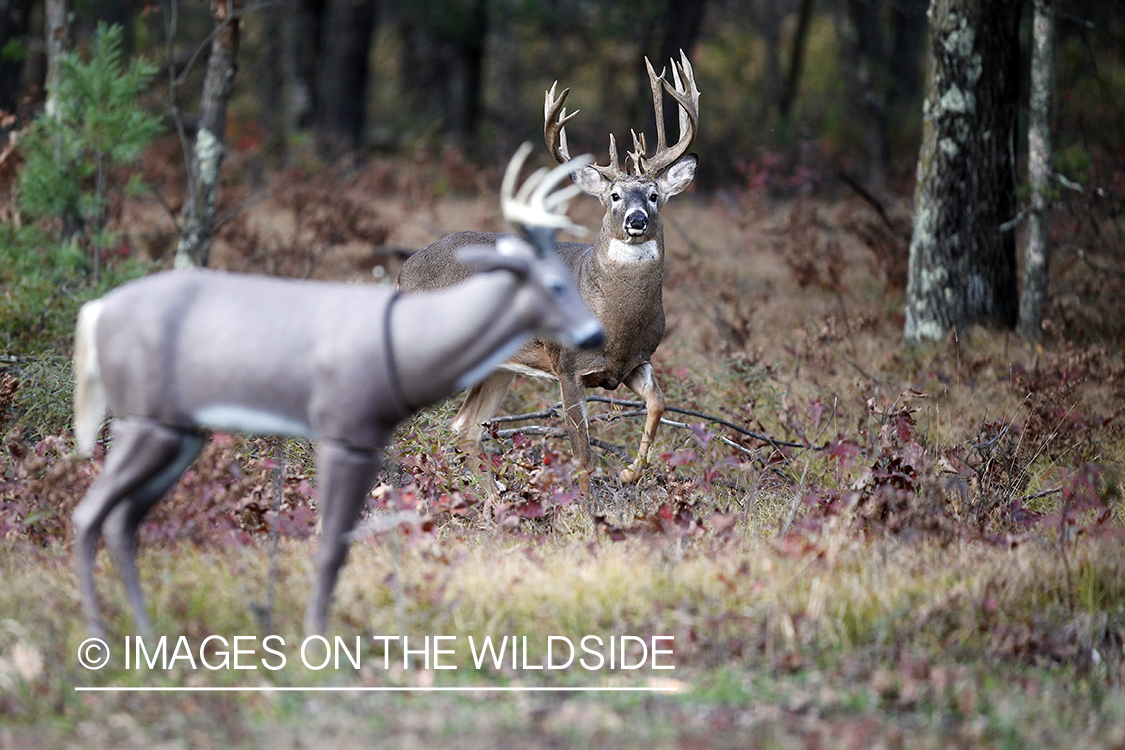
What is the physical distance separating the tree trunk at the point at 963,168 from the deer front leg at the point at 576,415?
361cm

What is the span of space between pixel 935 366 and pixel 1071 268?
11.6 ft

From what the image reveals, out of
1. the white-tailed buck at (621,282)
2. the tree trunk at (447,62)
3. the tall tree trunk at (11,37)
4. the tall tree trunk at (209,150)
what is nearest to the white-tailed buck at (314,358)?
the white-tailed buck at (621,282)

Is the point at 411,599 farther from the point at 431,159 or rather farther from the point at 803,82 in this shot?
the point at 803,82

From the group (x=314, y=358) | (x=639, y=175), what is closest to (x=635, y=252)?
(x=639, y=175)

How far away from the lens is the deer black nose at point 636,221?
546cm

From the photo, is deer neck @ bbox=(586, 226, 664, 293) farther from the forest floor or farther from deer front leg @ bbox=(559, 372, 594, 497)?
the forest floor

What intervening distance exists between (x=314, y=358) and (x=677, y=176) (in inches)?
123

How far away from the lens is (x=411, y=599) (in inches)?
157

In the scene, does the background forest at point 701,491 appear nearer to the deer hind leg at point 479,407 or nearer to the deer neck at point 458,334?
the deer hind leg at point 479,407

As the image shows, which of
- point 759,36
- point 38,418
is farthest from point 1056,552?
point 759,36

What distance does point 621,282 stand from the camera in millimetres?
5648

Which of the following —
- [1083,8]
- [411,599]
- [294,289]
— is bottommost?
[411,599]

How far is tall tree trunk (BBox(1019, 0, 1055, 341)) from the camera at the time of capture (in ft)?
26.7

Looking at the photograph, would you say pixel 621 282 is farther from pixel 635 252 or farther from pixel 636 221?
pixel 636 221
